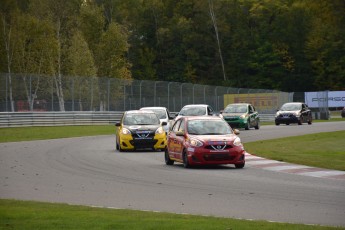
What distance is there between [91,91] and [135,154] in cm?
2884

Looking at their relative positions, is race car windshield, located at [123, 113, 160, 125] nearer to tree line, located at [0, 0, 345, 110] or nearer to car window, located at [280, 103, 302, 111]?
car window, located at [280, 103, 302, 111]

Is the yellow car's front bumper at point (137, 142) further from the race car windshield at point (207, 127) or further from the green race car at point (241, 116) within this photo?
the green race car at point (241, 116)

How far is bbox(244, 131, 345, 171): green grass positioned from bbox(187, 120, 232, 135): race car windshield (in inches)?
84.9

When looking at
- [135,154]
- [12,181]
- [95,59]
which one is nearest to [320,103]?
[95,59]

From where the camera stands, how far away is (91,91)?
56219mm

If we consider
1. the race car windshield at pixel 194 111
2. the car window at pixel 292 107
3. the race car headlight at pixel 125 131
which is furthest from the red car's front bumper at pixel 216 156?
the car window at pixel 292 107

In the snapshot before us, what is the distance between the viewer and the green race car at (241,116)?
47.0 meters

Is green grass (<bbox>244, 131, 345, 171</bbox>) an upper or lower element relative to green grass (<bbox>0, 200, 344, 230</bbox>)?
lower

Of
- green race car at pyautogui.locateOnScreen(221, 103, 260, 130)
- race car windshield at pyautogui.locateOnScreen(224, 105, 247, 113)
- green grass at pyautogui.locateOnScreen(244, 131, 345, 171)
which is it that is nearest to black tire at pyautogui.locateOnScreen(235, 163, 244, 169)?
green grass at pyautogui.locateOnScreen(244, 131, 345, 171)

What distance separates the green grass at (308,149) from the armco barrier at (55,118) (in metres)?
19.8

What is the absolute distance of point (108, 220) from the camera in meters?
11.2

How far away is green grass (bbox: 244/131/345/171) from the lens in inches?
918

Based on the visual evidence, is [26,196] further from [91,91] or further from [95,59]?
[95,59]

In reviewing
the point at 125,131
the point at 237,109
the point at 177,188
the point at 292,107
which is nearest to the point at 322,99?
the point at 292,107
